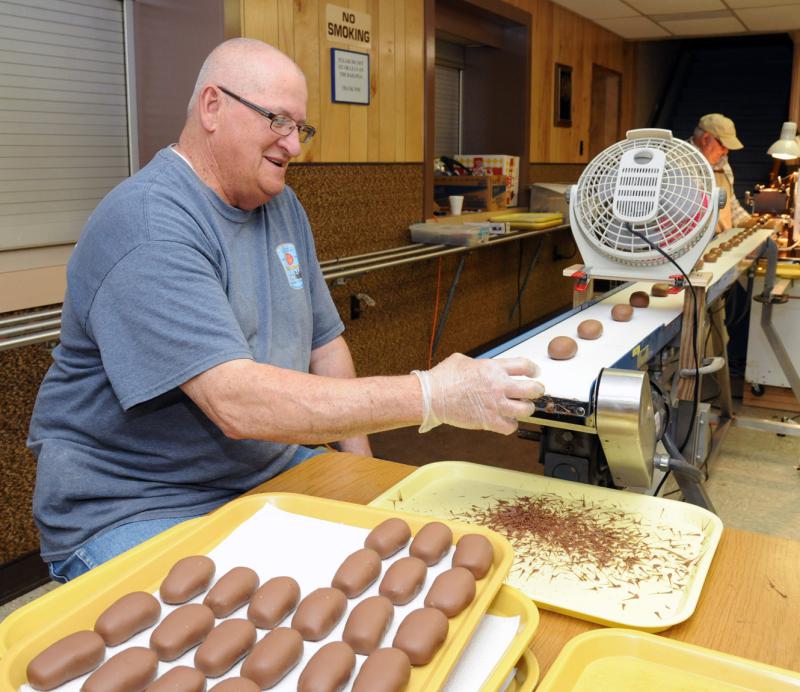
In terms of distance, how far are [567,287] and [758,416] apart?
8.31 ft

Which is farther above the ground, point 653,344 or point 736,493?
point 653,344

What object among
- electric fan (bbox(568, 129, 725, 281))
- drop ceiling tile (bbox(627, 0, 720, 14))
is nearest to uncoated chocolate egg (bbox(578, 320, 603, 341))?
electric fan (bbox(568, 129, 725, 281))

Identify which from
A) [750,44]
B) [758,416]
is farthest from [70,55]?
[750,44]

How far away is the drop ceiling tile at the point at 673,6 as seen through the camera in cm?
561

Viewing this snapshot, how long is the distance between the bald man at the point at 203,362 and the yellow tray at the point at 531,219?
3.09m

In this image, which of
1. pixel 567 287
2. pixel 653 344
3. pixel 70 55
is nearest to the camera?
pixel 653 344

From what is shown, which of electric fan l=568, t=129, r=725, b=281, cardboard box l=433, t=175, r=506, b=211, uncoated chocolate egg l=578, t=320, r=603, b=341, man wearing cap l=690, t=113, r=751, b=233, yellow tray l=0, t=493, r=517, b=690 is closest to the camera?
yellow tray l=0, t=493, r=517, b=690

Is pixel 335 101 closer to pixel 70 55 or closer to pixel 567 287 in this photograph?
pixel 70 55

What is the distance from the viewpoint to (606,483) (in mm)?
1491

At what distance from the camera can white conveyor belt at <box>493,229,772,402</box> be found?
1.38 metres

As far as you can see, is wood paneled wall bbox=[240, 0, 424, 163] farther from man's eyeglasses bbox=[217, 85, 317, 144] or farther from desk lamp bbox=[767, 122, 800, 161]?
desk lamp bbox=[767, 122, 800, 161]

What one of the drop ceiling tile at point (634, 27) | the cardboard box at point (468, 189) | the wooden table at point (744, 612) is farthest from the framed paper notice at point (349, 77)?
the drop ceiling tile at point (634, 27)

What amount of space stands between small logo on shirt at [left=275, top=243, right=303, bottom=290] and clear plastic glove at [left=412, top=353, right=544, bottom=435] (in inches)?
21.9

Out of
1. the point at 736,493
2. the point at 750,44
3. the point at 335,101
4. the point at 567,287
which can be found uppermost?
the point at 750,44
